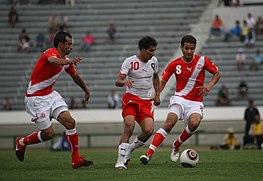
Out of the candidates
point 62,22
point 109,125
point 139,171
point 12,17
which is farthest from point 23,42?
point 139,171

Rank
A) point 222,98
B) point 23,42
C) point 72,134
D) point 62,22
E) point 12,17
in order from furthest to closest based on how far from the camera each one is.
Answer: point 12,17, point 62,22, point 23,42, point 222,98, point 72,134

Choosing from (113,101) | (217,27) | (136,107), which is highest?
(217,27)

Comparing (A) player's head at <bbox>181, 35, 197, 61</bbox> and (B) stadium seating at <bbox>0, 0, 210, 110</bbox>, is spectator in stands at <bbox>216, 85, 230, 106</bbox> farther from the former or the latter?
(A) player's head at <bbox>181, 35, 197, 61</bbox>

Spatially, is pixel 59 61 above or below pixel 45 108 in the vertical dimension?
above

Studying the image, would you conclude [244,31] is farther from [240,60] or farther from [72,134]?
[72,134]

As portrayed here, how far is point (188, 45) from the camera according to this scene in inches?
670

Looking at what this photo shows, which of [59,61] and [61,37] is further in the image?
[61,37]

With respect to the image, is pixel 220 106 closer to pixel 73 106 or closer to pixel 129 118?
pixel 73 106

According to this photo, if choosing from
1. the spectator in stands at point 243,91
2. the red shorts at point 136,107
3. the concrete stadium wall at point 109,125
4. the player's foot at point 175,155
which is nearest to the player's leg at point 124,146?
the red shorts at point 136,107

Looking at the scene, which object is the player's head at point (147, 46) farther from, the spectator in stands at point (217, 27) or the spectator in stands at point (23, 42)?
the spectator in stands at point (23, 42)

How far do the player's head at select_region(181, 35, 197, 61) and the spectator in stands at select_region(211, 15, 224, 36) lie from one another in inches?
902

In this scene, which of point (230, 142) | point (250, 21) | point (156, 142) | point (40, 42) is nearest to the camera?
point (156, 142)

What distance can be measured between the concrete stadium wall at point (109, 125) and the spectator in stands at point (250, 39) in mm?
5803

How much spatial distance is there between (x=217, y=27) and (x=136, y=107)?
2427cm
